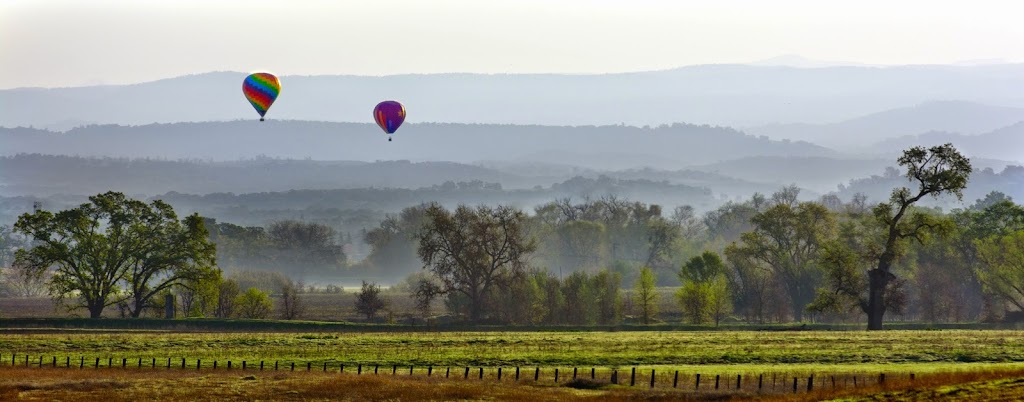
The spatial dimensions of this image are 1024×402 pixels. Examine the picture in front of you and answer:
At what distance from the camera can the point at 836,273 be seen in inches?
4099

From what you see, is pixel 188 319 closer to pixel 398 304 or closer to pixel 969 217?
pixel 398 304

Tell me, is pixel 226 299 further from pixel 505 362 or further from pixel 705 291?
pixel 505 362

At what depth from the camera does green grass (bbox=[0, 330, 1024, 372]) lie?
71.4 metres

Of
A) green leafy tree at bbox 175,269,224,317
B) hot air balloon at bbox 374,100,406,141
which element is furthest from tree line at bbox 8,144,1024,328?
hot air balloon at bbox 374,100,406,141

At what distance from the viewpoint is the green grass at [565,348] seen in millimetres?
71375

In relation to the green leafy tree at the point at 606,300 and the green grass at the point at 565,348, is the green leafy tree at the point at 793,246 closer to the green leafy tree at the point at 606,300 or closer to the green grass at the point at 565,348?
the green leafy tree at the point at 606,300

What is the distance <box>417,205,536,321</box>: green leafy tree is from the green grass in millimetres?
31424

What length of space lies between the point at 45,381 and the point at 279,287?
416ft

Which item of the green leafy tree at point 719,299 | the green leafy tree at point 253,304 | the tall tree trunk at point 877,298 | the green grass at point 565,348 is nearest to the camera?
the green grass at point 565,348

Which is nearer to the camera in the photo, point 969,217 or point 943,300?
point 943,300

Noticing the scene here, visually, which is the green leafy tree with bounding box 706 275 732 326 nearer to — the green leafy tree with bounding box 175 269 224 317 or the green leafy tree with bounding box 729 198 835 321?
the green leafy tree with bounding box 729 198 835 321

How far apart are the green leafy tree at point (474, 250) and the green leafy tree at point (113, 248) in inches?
858

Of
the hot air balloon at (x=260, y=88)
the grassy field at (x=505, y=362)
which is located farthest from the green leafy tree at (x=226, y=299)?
the grassy field at (x=505, y=362)

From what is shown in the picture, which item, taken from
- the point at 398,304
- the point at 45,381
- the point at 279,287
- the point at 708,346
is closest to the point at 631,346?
the point at 708,346
